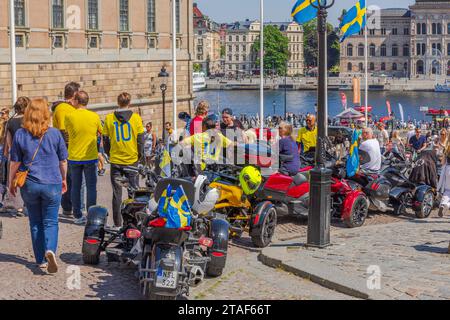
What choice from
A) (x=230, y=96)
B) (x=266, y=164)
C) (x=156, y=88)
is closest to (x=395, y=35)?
(x=230, y=96)

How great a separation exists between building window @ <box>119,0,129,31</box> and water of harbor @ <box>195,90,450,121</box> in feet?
201

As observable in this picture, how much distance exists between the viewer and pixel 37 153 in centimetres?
823

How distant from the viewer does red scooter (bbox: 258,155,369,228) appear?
11.4 meters

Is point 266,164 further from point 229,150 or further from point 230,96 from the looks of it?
point 230,96

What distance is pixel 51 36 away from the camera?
31672 millimetres

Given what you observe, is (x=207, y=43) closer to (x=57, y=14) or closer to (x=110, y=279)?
(x=57, y=14)

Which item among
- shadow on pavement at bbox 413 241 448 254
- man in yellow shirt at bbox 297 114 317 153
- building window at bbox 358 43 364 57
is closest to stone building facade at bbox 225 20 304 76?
building window at bbox 358 43 364 57

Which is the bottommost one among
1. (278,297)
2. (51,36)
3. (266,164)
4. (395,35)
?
(278,297)

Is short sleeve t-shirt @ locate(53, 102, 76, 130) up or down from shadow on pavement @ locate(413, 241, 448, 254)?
up

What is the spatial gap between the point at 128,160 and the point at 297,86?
455ft

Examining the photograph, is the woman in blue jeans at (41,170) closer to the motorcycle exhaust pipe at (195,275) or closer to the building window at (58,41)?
the motorcycle exhaust pipe at (195,275)

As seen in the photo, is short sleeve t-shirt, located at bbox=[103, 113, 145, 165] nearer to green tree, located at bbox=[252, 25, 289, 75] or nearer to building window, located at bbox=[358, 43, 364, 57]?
building window, located at bbox=[358, 43, 364, 57]
